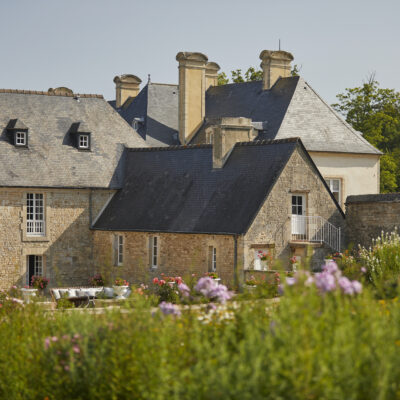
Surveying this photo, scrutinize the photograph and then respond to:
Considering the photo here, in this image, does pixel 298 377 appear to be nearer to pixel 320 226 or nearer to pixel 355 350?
pixel 355 350

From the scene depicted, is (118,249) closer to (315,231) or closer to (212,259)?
(212,259)

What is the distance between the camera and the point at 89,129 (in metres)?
33.9

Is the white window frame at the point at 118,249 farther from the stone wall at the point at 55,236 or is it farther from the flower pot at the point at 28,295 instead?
the flower pot at the point at 28,295

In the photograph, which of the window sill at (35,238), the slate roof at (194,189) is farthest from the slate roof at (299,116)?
the window sill at (35,238)

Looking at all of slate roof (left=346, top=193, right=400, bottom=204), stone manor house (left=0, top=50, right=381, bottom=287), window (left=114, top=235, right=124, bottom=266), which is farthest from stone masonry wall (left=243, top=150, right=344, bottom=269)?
window (left=114, top=235, right=124, bottom=266)

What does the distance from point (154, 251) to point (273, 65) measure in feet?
49.9

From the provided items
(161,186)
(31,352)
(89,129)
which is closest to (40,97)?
(89,129)

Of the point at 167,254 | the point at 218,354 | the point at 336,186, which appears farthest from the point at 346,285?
the point at 336,186

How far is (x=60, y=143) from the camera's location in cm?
3300

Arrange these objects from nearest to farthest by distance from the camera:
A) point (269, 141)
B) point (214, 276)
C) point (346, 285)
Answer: point (346, 285), point (214, 276), point (269, 141)

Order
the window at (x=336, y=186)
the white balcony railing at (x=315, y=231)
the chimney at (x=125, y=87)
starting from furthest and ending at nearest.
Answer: the chimney at (x=125, y=87), the window at (x=336, y=186), the white balcony railing at (x=315, y=231)

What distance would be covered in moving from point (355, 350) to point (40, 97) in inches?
1076

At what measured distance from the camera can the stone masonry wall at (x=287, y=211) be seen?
26656 millimetres

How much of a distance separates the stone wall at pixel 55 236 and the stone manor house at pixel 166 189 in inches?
1.5
